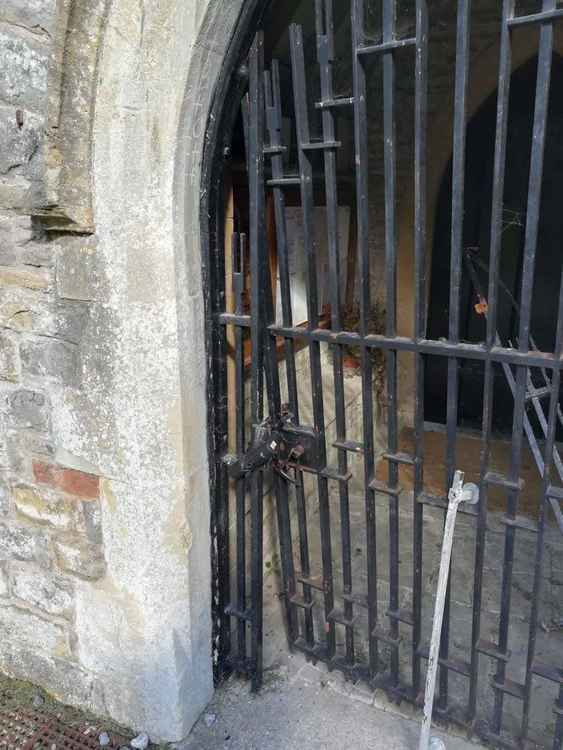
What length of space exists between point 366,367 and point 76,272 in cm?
95

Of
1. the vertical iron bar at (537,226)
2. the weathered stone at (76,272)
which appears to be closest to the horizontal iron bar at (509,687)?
the vertical iron bar at (537,226)

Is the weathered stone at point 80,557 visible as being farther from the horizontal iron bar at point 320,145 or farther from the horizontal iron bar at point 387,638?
the horizontal iron bar at point 320,145

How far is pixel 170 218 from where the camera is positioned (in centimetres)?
175

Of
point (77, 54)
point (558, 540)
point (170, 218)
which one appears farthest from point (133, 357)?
point (558, 540)

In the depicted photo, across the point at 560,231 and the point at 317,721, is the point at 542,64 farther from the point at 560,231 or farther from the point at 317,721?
the point at 560,231

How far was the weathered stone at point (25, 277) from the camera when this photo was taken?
6.33 ft

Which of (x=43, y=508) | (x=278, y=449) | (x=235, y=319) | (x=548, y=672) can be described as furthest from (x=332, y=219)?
(x=548, y=672)

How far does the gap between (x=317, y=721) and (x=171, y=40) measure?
229 cm

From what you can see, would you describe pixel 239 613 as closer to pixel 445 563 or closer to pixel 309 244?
pixel 445 563

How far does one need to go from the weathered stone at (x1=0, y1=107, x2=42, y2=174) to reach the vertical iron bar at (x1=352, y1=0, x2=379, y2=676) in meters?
0.92

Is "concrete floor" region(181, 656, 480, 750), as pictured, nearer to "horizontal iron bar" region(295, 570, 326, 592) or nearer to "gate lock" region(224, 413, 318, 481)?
"horizontal iron bar" region(295, 570, 326, 592)

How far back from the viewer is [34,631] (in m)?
2.31

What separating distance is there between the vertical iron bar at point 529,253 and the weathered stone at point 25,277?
4.65 ft

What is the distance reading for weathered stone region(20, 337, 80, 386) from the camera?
1954mm
